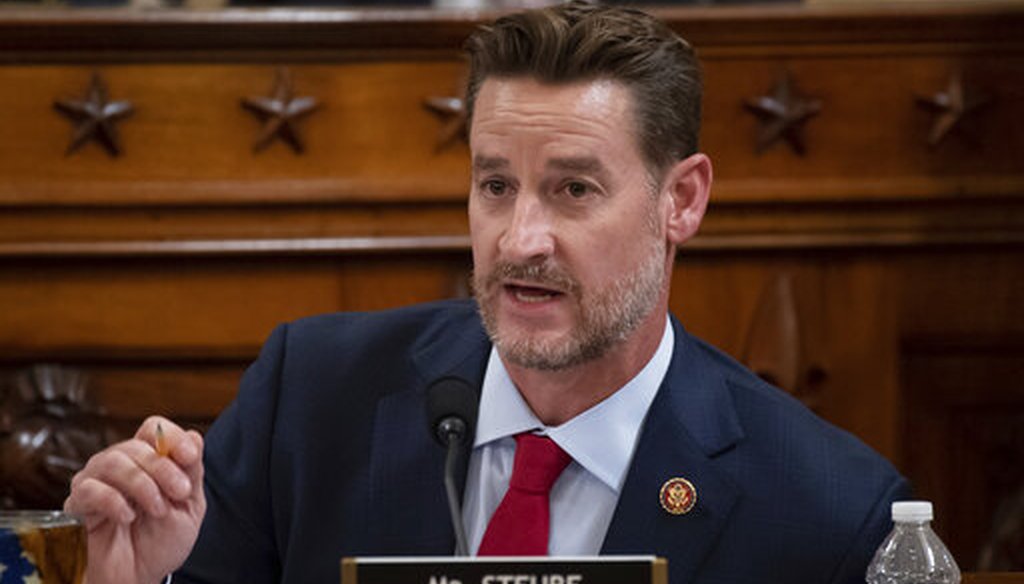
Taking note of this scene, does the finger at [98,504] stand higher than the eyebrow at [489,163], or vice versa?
the eyebrow at [489,163]

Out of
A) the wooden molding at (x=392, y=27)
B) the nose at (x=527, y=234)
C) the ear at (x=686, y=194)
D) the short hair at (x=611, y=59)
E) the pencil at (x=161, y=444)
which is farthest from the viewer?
the wooden molding at (x=392, y=27)

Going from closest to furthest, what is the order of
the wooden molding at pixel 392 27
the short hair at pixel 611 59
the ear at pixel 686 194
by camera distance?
the short hair at pixel 611 59, the ear at pixel 686 194, the wooden molding at pixel 392 27

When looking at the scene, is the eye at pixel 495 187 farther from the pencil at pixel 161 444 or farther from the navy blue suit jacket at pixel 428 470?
the pencil at pixel 161 444

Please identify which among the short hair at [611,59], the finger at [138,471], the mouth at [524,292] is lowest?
the finger at [138,471]

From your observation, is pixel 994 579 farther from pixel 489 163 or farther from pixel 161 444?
pixel 161 444

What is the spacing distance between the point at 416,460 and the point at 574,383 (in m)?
0.19

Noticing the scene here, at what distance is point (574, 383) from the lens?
1.83m

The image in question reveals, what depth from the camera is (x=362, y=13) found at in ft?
8.61

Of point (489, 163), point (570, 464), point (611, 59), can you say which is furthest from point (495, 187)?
point (570, 464)

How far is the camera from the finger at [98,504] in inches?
59.3

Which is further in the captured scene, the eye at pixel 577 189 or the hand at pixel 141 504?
the eye at pixel 577 189

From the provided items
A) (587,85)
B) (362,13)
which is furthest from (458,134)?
(587,85)

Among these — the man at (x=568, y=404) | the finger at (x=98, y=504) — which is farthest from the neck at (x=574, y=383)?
the finger at (x=98, y=504)

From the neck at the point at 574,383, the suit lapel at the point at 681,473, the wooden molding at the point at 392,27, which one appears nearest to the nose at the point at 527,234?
the neck at the point at 574,383
